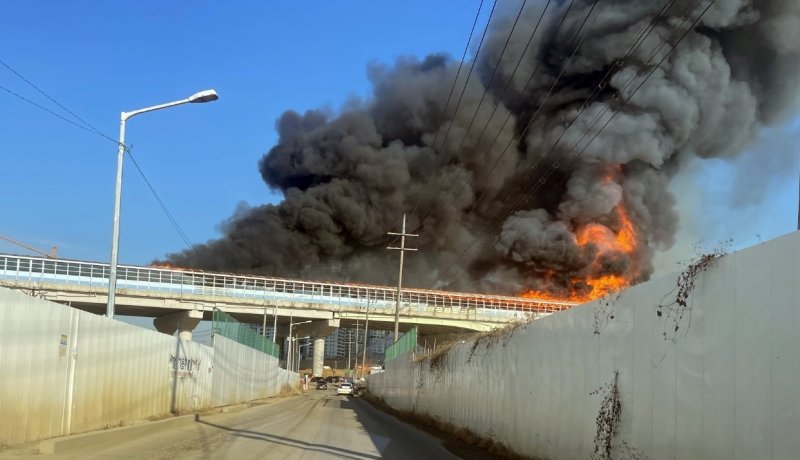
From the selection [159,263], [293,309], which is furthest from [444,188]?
[159,263]

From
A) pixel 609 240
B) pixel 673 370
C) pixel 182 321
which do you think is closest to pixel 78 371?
pixel 673 370

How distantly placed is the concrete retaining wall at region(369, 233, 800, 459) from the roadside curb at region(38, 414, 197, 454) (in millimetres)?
7386

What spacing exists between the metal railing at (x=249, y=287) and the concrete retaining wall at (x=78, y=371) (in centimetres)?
3710

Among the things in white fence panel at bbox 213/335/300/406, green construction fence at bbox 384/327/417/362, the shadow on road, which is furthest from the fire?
the shadow on road

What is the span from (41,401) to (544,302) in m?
51.0

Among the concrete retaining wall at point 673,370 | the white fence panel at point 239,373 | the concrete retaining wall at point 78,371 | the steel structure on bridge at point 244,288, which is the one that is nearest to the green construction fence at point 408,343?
the white fence panel at point 239,373

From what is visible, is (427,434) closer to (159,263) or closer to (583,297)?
(583,297)

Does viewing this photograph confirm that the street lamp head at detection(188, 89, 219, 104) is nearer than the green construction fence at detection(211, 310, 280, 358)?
Yes

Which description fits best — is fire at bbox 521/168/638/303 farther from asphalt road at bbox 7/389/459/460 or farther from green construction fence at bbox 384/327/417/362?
asphalt road at bbox 7/389/459/460

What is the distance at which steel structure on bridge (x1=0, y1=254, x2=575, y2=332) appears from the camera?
5416 cm

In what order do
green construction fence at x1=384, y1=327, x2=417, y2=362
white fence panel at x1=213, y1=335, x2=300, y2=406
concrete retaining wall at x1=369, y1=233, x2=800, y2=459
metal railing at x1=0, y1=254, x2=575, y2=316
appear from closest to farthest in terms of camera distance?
concrete retaining wall at x1=369, y1=233, x2=800, y2=459
white fence panel at x1=213, y1=335, x2=300, y2=406
green construction fence at x1=384, y1=327, x2=417, y2=362
metal railing at x1=0, y1=254, x2=575, y2=316

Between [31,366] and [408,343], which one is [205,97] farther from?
[408,343]

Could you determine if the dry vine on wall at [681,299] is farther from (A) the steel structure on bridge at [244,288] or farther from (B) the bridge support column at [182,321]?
(B) the bridge support column at [182,321]

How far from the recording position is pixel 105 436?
11.7 metres
